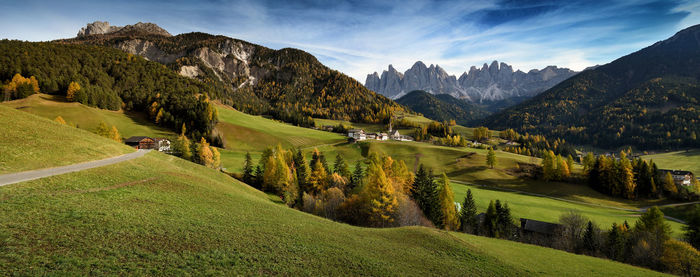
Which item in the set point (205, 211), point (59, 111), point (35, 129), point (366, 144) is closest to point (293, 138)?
point (366, 144)

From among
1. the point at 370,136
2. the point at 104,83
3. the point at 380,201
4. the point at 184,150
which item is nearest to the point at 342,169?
the point at 380,201

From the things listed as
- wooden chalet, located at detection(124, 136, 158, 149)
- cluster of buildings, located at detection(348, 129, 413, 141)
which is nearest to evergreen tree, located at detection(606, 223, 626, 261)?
cluster of buildings, located at detection(348, 129, 413, 141)

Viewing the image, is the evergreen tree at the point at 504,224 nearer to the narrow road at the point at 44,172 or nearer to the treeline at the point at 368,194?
the treeline at the point at 368,194

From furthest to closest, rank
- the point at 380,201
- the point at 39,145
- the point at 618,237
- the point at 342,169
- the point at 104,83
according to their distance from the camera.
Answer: the point at 104,83, the point at 342,169, the point at 380,201, the point at 618,237, the point at 39,145

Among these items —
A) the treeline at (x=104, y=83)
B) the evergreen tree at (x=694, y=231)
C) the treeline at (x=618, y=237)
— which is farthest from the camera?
the treeline at (x=104, y=83)

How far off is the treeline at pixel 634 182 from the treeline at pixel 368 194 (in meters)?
69.8

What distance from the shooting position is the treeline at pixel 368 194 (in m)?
45.8

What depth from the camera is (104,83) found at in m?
127

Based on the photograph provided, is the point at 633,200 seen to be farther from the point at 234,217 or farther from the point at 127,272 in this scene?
the point at 127,272

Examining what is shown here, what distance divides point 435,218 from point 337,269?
3970cm

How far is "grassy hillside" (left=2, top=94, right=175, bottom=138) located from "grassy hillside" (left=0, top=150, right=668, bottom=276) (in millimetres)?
89727

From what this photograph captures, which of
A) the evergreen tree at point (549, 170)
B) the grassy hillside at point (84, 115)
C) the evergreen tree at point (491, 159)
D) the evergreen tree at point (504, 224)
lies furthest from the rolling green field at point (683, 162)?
the grassy hillside at point (84, 115)

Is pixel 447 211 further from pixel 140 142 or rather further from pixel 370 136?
pixel 370 136

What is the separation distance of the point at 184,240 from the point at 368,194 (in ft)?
112
